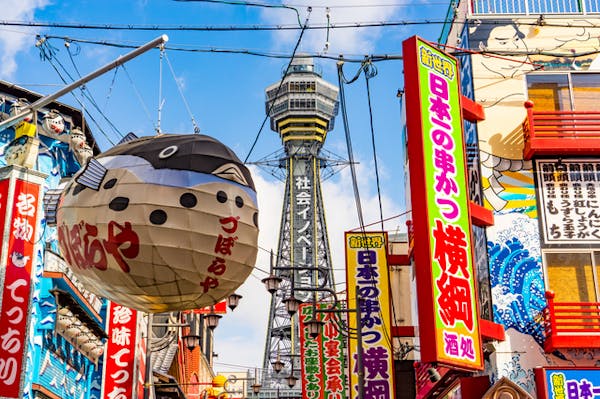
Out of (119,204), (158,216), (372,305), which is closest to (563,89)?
(372,305)

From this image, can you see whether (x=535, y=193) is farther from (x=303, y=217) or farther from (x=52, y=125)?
(x=303, y=217)

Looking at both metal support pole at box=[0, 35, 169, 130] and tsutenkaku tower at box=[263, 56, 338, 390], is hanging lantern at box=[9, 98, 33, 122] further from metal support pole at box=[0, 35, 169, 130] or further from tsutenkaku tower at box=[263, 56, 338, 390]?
tsutenkaku tower at box=[263, 56, 338, 390]

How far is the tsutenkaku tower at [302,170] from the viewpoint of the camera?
120 metres

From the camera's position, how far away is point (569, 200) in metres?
19.2

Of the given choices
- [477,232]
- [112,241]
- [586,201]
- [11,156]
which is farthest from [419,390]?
[112,241]

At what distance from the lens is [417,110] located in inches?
671

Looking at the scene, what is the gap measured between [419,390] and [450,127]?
9.05 m

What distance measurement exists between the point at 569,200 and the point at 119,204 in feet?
39.6

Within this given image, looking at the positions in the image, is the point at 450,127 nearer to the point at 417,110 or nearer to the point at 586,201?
the point at 417,110

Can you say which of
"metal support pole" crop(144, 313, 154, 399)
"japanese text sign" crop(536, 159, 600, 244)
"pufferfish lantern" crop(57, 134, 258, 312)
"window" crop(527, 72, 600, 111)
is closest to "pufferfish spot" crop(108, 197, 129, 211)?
"pufferfish lantern" crop(57, 134, 258, 312)

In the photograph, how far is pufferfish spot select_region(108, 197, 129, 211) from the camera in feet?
34.5

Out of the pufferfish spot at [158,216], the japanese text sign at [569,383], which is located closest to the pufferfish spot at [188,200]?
the pufferfish spot at [158,216]

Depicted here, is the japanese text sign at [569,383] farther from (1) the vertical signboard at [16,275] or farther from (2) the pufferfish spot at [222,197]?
(1) the vertical signboard at [16,275]

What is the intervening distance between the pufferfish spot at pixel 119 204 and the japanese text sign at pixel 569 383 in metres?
10.5
